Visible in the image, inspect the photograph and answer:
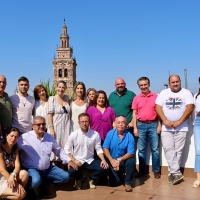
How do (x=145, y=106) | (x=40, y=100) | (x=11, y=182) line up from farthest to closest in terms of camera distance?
(x=40, y=100) < (x=145, y=106) < (x=11, y=182)

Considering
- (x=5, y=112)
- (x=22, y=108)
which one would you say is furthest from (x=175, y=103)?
(x=5, y=112)

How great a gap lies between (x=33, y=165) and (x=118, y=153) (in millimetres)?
1275

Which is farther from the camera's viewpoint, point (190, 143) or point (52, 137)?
point (190, 143)

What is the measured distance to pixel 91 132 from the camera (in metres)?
4.62

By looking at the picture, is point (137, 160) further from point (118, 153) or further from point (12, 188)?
point (12, 188)

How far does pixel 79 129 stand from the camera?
459 centimetres

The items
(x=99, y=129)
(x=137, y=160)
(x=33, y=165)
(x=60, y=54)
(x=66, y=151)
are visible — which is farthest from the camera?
(x=60, y=54)

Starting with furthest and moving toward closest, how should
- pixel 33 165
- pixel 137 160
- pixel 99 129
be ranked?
pixel 137 160
pixel 99 129
pixel 33 165

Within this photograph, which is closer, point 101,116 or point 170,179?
point 170,179

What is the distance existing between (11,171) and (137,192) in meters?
1.75

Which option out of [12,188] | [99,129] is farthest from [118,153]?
[12,188]

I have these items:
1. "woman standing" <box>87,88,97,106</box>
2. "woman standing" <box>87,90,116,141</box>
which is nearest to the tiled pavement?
"woman standing" <box>87,90,116,141</box>

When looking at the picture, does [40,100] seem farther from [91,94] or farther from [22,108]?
[91,94]

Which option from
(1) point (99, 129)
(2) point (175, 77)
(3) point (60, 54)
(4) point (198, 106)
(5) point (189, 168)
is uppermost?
(3) point (60, 54)
